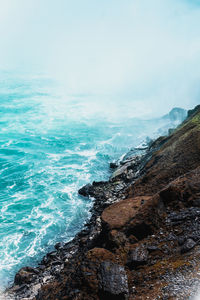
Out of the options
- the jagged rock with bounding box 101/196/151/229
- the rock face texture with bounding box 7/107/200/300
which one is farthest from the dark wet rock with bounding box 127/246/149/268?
the jagged rock with bounding box 101/196/151/229

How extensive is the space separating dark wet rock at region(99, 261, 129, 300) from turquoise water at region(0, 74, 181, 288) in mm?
17277

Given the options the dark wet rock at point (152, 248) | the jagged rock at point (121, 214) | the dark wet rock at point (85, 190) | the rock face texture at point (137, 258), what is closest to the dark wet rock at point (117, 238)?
the rock face texture at point (137, 258)

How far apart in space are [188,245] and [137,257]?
3569mm

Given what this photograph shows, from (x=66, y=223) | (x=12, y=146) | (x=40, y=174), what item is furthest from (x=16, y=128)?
(x=66, y=223)

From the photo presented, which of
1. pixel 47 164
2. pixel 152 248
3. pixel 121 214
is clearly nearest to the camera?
pixel 152 248

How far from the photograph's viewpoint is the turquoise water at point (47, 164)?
3459 centimetres

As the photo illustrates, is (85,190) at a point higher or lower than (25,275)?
higher

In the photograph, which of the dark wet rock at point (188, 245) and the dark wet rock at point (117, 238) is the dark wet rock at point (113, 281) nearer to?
the dark wet rock at point (117, 238)

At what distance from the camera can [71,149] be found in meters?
69.9

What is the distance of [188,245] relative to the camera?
16297 millimetres

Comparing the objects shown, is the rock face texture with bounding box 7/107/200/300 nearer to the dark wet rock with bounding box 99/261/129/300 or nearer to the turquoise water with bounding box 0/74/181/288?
the dark wet rock with bounding box 99/261/129/300

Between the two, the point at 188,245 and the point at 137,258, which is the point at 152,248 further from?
the point at 188,245

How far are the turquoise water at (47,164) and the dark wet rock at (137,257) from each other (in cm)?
1770

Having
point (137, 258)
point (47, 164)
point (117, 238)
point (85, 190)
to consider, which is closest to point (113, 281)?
point (137, 258)
